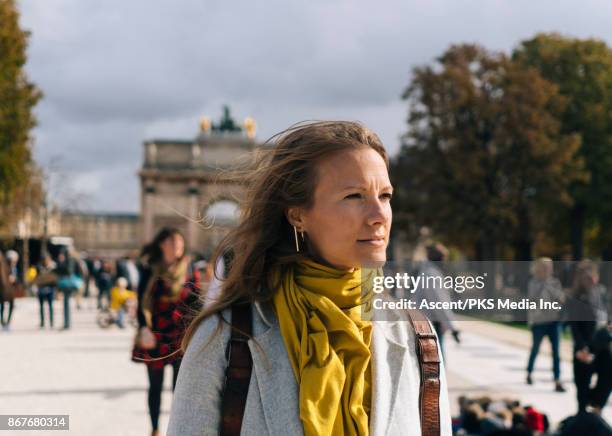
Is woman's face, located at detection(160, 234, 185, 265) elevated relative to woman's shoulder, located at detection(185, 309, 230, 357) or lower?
elevated

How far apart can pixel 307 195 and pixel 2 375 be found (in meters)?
9.55

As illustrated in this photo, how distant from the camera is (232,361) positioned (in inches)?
77.1

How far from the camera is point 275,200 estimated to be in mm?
2180

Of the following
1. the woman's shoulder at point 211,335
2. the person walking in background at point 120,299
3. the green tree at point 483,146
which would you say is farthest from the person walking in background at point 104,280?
the woman's shoulder at point 211,335

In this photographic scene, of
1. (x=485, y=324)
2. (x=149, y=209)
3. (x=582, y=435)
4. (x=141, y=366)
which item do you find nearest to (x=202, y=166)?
(x=149, y=209)

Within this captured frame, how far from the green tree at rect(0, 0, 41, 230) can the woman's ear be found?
2896 cm

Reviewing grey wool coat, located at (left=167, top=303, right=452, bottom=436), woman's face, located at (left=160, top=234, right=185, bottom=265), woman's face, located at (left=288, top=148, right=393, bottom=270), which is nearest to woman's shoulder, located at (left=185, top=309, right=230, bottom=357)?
grey wool coat, located at (left=167, top=303, right=452, bottom=436)

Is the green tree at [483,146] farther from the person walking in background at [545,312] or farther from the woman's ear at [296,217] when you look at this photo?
the woman's ear at [296,217]

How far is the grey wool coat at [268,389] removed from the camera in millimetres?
1931

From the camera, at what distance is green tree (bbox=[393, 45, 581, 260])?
1310 inches

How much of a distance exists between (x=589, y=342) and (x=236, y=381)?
23.9 ft

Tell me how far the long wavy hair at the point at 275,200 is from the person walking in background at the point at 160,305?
177 inches

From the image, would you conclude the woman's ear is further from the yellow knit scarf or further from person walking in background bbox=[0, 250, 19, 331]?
person walking in background bbox=[0, 250, 19, 331]

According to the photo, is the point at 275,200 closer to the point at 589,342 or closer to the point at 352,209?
the point at 352,209
